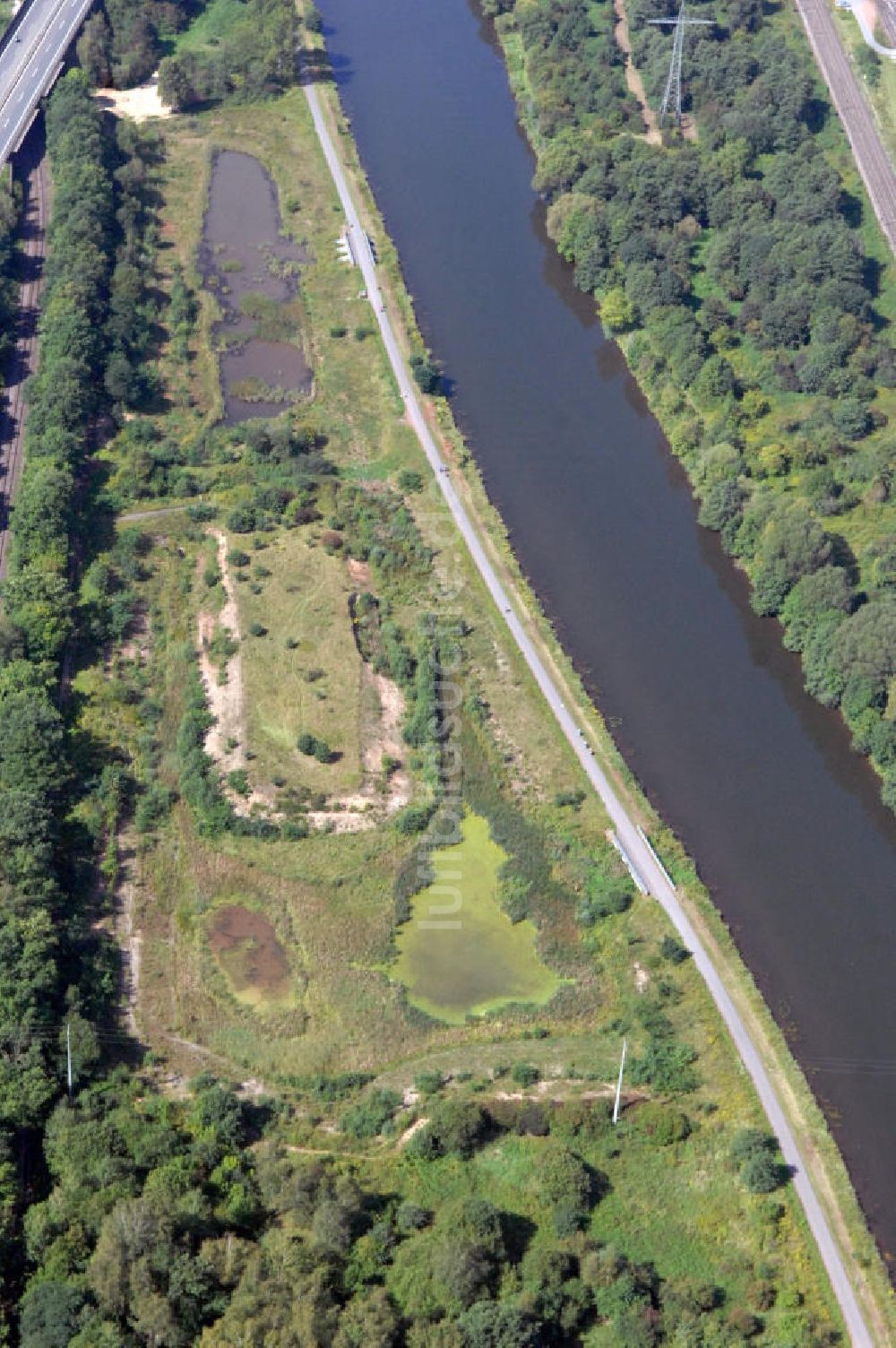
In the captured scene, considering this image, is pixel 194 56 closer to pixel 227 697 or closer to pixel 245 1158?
pixel 227 697

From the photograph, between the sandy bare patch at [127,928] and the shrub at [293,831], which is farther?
the shrub at [293,831]

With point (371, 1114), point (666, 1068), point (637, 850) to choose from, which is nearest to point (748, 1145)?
point (666, 1068)

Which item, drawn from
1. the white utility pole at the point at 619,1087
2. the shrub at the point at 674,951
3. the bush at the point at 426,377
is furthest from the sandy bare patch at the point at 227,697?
the white utility pole at the point at 619,1087

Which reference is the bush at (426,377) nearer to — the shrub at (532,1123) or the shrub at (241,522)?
the shrub at (241,522)

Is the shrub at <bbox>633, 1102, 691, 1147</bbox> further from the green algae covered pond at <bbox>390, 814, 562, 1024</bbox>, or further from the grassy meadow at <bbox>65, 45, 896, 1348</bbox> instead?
the green algae covered pond at <bbox>390, 814, 562, 1024</bbox>

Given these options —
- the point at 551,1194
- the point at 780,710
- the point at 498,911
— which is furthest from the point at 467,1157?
the point at 780,710
